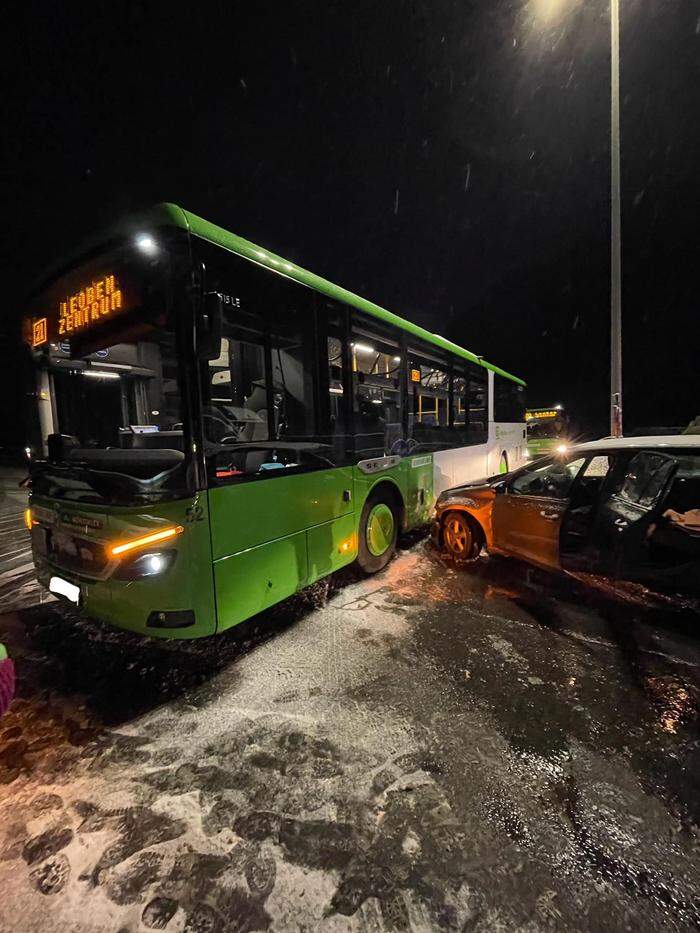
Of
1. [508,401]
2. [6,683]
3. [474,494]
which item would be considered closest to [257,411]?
[6,683]

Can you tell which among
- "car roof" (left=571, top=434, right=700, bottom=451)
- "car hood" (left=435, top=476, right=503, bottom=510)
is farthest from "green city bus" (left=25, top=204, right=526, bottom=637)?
"car roof" (left=571, top=434, right=700, bottom=451)

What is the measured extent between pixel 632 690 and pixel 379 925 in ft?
7.68

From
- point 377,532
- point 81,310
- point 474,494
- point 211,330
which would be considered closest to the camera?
point 211,330

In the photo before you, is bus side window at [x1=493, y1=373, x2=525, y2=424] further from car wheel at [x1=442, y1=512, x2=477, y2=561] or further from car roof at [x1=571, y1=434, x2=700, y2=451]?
car roof at [x1=571, y1=434, x2=700, y2=451]

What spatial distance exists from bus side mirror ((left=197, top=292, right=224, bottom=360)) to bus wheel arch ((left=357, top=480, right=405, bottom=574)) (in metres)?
2.70

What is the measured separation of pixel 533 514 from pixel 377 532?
6.02 feet

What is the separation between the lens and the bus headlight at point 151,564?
2711 millimetres

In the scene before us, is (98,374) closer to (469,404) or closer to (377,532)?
(377,532)

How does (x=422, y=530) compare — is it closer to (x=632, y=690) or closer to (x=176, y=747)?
(x=632, y=690)

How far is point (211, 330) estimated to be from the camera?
2.61 meters

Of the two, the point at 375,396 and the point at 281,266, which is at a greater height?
the point at 281,266

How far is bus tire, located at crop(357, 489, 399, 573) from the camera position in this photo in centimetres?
483

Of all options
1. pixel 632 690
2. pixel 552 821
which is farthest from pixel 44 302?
pixel 632 690

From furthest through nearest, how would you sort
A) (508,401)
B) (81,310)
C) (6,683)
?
(508,401) < (81,310) < (6,683)
